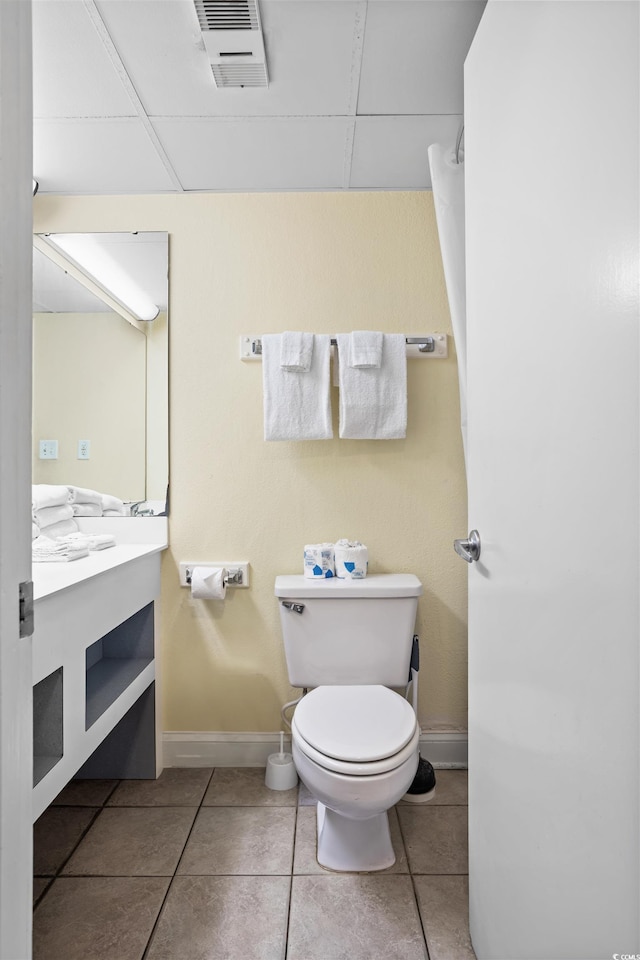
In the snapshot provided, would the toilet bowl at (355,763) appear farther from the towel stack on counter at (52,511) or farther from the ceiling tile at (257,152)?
the ceiling tile at (257,152)

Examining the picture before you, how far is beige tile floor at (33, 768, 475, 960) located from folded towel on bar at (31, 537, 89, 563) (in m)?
0.80

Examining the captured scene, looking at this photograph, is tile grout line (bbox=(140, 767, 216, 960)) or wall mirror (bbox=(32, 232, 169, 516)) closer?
tile grout line (bbox=(140, 767, 216, 960))

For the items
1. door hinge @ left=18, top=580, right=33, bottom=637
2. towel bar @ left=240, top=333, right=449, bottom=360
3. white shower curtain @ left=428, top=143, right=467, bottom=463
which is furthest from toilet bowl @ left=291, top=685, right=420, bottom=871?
towel bar @ left=240, top=333, right=449, bottom=360

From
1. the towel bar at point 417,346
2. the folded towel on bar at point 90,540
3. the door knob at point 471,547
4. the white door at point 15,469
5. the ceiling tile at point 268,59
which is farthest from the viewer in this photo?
the towel bar at point 417,346

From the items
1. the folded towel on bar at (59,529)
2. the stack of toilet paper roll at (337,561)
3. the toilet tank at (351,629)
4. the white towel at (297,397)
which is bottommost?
the toilet tank at (351,629)

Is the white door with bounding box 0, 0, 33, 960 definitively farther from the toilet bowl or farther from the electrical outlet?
the electrical outlet

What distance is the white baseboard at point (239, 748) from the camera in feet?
6.52

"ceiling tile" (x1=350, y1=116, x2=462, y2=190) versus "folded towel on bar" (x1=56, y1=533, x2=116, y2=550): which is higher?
"ceiling tile" (x1=350, y1=116, x2=462, y2=190)

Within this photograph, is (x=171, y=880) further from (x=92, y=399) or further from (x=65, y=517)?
(x=92, y=399)

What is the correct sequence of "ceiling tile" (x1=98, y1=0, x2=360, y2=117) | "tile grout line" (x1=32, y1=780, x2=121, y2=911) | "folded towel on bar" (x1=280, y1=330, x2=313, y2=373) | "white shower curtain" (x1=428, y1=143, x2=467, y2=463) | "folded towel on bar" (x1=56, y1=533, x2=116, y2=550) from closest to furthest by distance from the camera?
"ceiling tile" (x1=98, y1=0, x2=360, y2=117), "tile grout line" (x1=32, y1=780, x2=121, y2=911), "white shower curtain" (x1=428, y1=143, x2=467, y2=463), "folded towel on bar" (x1=56, y1=533, x2=116, y2=550), "folded towel on bar" (x1=280, y1=330, x2=313, y2=373)

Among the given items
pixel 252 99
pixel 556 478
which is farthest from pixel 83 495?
pixel 556 478

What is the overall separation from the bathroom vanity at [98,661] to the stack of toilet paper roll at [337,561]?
1.76 feet

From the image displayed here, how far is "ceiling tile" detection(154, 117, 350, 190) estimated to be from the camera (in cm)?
162

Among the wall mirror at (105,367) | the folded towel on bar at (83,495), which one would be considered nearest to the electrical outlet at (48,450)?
the wall mirror at (105,367)
